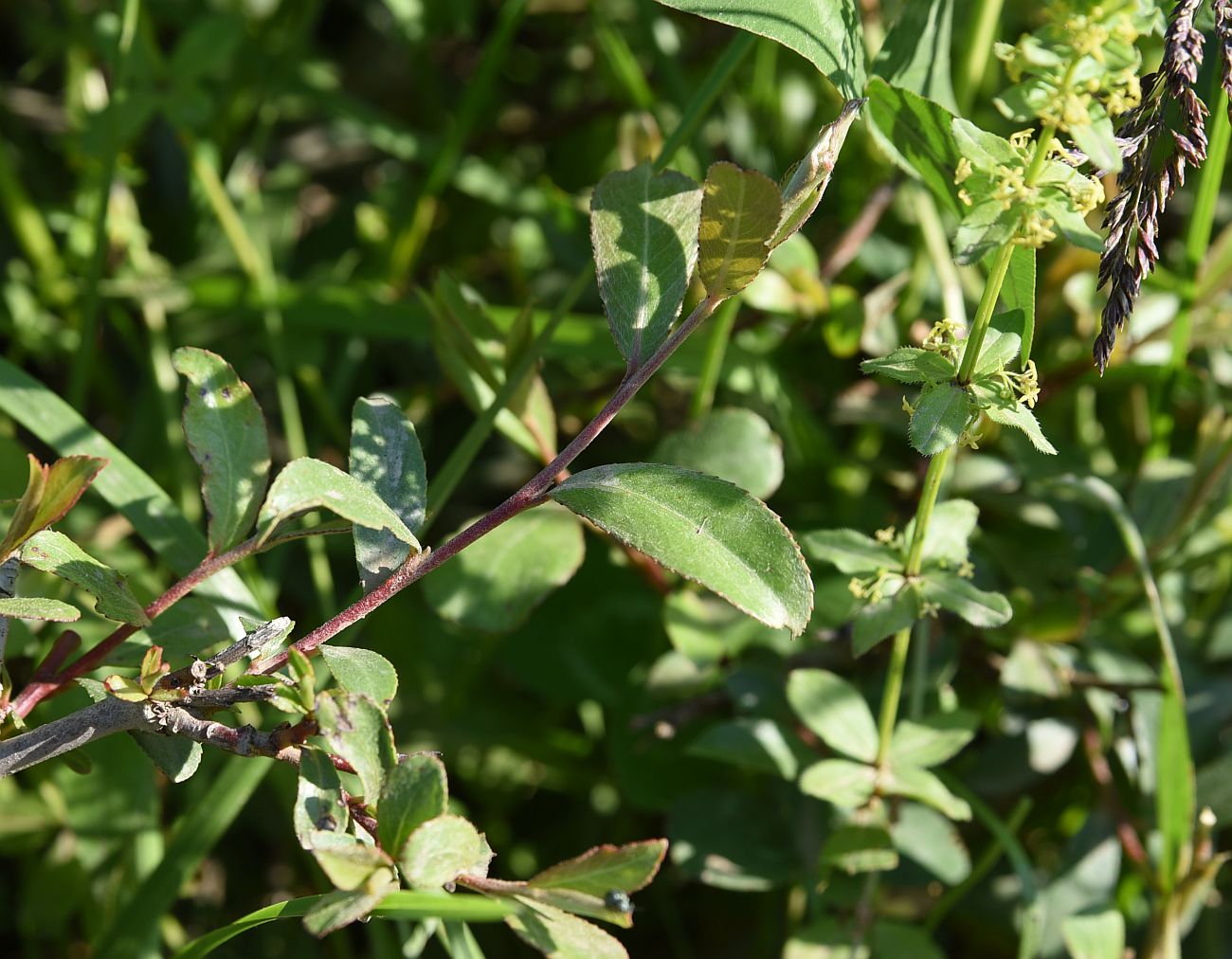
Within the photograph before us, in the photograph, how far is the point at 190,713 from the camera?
0.76 m

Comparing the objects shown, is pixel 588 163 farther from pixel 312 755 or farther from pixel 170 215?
pixel 312 755

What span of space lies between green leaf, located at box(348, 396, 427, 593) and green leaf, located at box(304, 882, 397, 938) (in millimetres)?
206

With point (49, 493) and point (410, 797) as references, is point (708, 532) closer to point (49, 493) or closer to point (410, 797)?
point (410, 797)

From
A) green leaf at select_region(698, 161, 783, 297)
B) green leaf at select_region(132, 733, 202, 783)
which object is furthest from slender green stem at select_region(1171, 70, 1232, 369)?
green leaf at select_region(132, 733, 202, 783)

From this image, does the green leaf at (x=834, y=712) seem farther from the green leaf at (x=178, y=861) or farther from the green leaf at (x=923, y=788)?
the green leaf at (x=178, y=861)

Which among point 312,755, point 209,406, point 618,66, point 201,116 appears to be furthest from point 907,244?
point 312,755

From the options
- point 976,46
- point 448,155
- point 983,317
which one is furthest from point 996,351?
point 448,155

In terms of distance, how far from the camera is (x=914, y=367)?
78cm

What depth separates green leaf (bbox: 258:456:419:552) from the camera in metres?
0.70

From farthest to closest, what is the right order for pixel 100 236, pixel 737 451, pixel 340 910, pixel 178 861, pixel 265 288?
pixel 265 288 < pixel 100 236 < pixel 737 451 < pixel 178 861 < pixel 340 910

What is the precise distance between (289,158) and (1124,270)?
1.46 meters

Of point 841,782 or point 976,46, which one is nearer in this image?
point 841,782

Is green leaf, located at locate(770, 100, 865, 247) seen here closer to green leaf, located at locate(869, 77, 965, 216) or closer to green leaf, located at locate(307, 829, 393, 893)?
green leaf, located at locate(869, 77, 965, 216)

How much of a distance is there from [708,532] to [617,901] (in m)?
0.22
